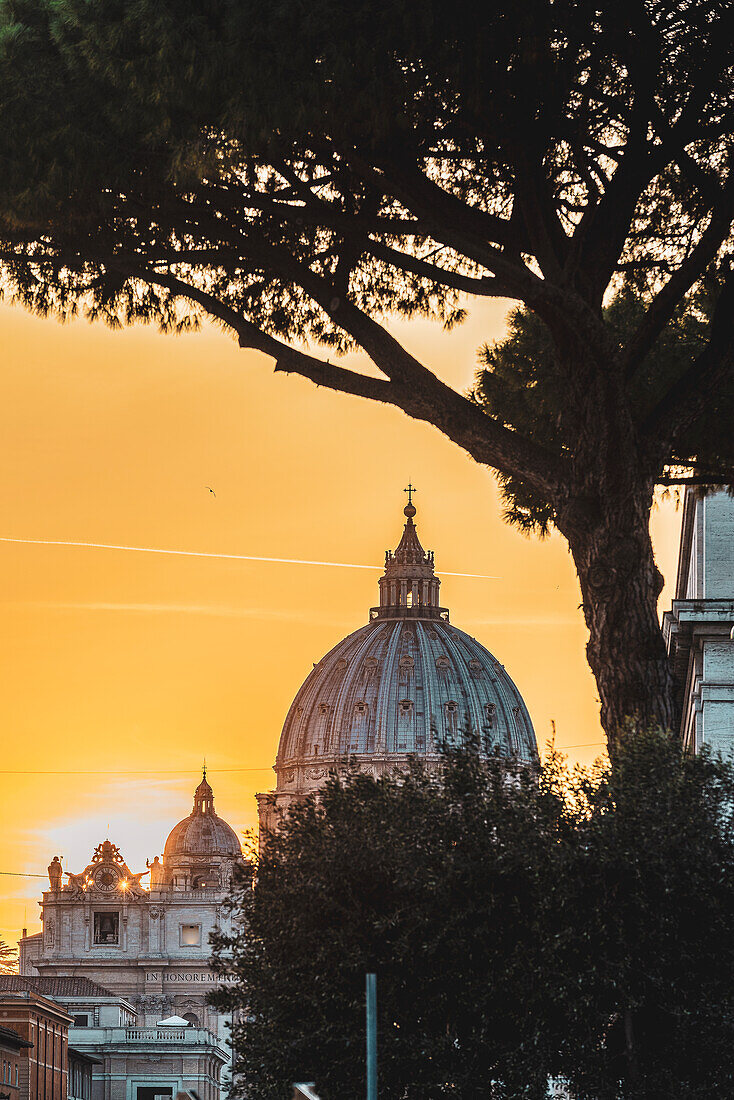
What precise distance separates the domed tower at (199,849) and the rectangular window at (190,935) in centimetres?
227

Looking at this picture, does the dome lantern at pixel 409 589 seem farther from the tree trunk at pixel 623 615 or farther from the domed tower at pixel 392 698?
the tree trunk at pixel 623 615

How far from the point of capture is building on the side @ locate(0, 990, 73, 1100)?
156 feet

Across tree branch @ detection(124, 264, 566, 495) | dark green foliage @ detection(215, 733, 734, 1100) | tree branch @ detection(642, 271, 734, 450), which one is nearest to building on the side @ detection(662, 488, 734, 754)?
tree branch @ detection(642, 271, 734, 450)

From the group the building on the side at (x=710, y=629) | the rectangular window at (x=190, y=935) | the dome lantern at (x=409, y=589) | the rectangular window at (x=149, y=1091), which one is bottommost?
the rectangular window at (x=149, y=1091)

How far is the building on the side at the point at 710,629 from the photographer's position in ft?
62.8

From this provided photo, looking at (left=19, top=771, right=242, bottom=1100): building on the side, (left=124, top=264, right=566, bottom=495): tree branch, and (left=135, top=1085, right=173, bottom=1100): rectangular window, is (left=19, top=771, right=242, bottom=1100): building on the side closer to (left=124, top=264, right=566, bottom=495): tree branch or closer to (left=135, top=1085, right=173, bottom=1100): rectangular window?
(left=135, top=1085, right=173, bottom=1100): rectangular window

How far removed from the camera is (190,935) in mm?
101938

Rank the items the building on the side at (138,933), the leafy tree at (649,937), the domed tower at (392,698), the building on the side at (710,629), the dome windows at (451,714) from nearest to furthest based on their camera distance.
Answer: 1. the leafy tree at (649,937)
2. the building on the side at (710,629)
3. the building on the side at (138,933)
4. the dome windows at (451,714)
5. the domed tower at (392,698)

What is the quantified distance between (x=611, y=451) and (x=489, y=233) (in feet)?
6.70

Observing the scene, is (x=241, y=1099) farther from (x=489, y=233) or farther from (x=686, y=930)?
(x=489, y=233)

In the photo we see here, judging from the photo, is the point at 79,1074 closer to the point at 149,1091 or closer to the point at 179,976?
the point at 149,1091

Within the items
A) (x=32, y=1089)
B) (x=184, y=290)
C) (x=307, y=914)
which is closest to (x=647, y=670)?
(x=307, y=914)

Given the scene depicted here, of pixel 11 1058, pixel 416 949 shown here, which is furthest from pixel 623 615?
pixel 11 1058

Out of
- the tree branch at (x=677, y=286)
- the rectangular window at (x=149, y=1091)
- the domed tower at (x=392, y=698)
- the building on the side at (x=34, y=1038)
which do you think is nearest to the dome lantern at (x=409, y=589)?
the domed tower at (x=392, y=698)
